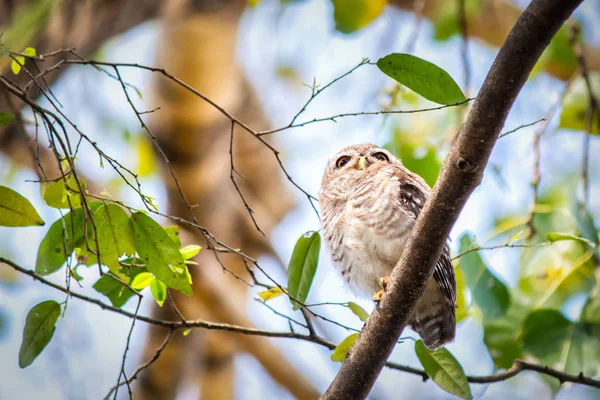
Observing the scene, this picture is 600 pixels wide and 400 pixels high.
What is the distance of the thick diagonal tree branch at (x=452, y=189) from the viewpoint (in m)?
1.45

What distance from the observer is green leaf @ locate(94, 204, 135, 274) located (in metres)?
1.72

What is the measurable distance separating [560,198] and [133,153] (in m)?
4.13

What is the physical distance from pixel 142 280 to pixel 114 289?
139 mm

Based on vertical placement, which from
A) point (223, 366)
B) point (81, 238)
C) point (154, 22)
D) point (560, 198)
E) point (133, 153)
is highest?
point (560, 198)

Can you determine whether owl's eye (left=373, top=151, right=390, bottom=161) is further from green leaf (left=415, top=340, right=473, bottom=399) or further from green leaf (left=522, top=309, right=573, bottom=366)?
green leaf (left=415, top=340, right=473, bottom=399)

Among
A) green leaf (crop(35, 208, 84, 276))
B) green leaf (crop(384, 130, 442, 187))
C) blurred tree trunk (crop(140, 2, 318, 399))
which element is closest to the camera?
green leaf (crop(35, 208, 84, 276))

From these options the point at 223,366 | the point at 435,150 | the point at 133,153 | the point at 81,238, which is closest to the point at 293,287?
the point at 81,238

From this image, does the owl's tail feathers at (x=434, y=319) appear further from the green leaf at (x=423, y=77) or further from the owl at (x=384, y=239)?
the green leaf at (x=423, y=77)

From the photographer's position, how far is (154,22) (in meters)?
5.36

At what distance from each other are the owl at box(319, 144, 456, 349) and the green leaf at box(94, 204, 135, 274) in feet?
3.96

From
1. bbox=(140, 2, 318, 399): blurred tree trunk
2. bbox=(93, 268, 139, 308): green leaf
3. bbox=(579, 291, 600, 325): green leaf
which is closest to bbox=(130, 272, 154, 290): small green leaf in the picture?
bbox=(93, 268, 139, 308): green leaf

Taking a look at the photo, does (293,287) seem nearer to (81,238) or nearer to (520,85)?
(81,238)

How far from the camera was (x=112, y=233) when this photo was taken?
1.73m

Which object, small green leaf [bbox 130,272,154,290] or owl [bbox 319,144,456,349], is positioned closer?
small green leaf [bbox 130,272,154,290]
